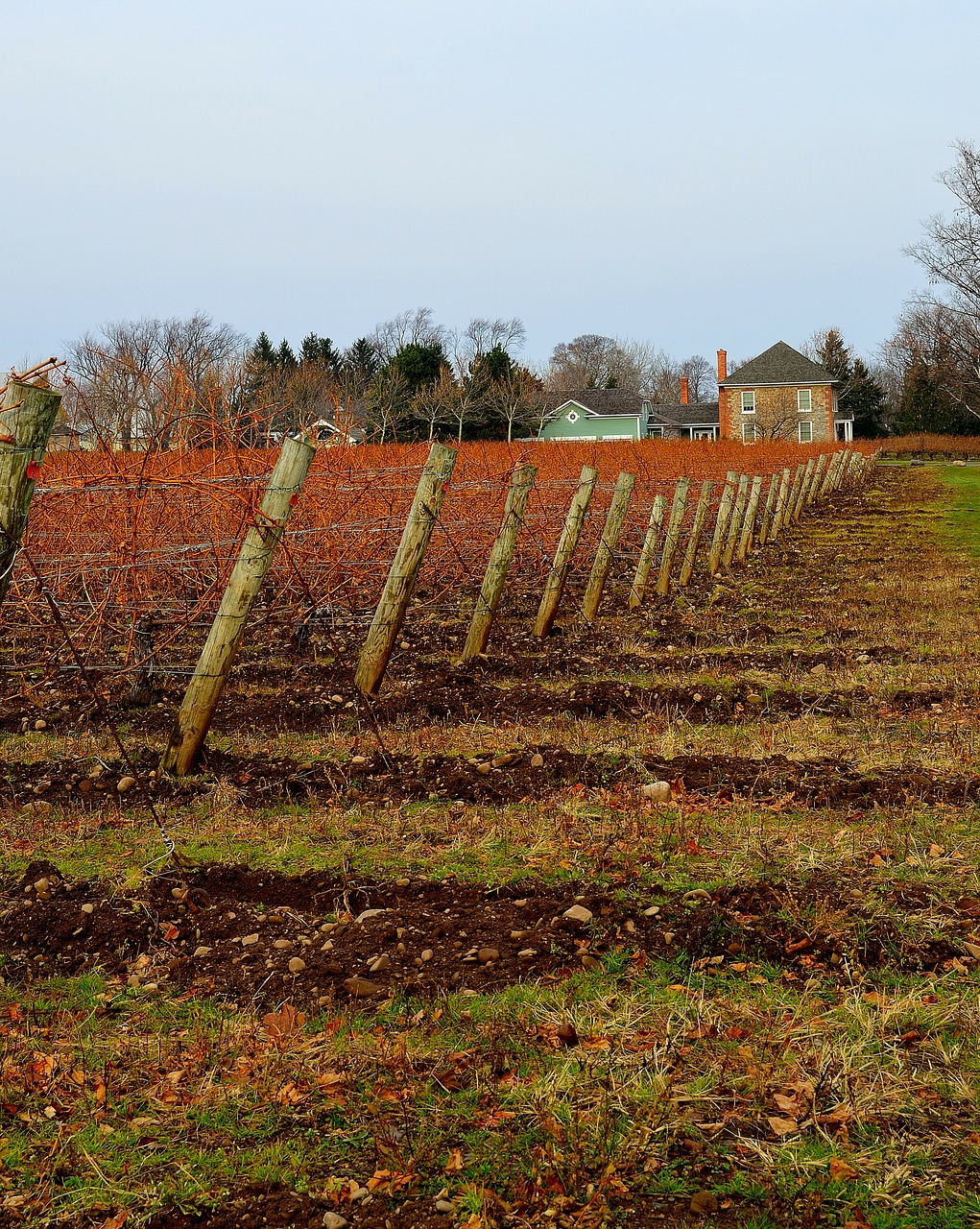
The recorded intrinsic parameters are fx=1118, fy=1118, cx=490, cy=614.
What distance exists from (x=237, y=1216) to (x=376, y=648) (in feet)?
17.4

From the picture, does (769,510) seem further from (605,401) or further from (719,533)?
(605,401)

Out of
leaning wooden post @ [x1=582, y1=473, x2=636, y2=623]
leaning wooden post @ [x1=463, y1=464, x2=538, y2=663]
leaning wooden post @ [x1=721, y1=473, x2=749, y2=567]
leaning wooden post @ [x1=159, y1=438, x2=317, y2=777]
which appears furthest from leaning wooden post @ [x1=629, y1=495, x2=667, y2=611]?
leaning wooden post @ [x1=159, y1=438, x2=317, y2=777]

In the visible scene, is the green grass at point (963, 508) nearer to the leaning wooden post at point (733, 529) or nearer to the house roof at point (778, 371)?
the leaning wooden post at point (733, 529)

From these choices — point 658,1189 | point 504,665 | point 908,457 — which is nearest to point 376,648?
point 504,665

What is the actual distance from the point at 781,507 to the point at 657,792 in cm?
1880

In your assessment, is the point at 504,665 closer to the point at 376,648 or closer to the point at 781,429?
the point at 376,648

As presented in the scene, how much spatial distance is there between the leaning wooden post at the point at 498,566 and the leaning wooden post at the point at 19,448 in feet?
18.5

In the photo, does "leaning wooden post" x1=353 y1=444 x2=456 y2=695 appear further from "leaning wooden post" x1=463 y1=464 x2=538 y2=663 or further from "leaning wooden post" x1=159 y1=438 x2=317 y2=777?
"leaning wooden post" x1=159 y1=438 x2=317 y2=777

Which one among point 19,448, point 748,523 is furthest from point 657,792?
point 748,523

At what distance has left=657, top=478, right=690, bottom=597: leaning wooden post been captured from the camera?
13164 mm

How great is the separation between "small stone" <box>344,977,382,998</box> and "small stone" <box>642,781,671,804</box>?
2.09 meters

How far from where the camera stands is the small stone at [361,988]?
140 inches

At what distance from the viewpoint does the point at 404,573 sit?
7848mm

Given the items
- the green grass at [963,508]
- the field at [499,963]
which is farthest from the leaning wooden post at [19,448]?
the green grass at [963,508]
